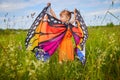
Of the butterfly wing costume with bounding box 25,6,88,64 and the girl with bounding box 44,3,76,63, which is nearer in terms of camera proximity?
the butterfly wing costume with bounding box 25,6,88,64

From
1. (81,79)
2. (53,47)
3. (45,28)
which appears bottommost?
(81,79)

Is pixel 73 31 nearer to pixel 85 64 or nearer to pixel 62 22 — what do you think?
pixel 62 22

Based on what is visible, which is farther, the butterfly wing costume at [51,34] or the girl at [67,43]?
the girl at [67,43]

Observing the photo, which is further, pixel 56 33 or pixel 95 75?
pixel 56 33

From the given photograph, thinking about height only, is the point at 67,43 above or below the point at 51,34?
below

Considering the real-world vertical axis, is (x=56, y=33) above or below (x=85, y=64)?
above

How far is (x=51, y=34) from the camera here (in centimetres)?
396

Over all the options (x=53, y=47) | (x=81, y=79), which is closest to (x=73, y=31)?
(x=53, y=47)

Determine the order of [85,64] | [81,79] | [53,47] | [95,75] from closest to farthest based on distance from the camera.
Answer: [95,75]
[81,79]
[85,64]
[53,47]

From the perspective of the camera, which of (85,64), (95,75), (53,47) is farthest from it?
(53,47)

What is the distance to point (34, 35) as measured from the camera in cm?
376

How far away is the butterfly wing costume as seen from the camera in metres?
3.74

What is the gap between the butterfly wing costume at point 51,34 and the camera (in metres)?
3.74

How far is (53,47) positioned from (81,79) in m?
1.02
